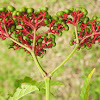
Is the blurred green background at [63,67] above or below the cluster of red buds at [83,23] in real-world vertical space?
below

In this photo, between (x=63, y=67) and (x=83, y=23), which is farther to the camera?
(x=63, y=67)

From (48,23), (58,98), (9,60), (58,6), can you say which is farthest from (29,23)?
(58,6)

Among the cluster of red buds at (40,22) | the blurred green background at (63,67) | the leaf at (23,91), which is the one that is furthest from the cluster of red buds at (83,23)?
the blurred green background at (63,67)

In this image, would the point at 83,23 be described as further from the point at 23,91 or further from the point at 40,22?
the point at 23,91

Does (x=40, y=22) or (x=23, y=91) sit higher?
(x=40, y=22)

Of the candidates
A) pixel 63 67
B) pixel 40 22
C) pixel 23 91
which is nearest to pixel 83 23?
pixel 40 22

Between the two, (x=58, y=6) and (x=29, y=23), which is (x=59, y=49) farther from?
(x=29, y=23)

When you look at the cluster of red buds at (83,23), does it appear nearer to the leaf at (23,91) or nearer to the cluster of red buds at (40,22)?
the cluster of red buds at (40,22)

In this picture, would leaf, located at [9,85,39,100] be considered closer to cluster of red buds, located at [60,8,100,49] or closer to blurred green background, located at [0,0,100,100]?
cluster of red buds, located at [60,8,100,49]

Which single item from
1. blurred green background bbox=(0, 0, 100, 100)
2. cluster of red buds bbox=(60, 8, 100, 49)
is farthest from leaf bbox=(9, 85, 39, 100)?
blurred green background bbox=(0, 0, 100, 100)
